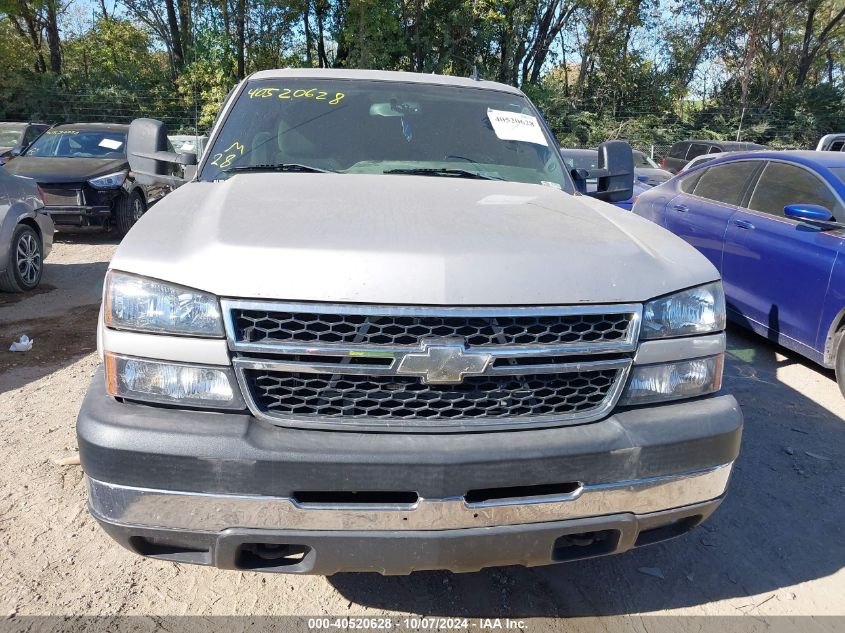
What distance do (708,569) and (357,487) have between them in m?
1.75

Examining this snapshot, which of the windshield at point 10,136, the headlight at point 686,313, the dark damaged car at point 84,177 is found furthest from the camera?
the windshield at point 10,136

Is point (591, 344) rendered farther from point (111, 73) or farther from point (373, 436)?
point (111, 73)

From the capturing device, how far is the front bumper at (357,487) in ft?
6.24

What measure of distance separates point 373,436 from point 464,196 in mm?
1195

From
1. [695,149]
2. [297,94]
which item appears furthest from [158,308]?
[695,149]

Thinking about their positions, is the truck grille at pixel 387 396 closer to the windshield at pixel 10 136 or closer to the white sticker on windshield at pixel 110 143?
the white sticker on windshield at pixel 110 143

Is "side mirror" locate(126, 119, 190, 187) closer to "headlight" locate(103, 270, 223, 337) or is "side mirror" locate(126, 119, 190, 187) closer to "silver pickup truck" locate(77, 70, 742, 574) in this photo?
"silver pickup truck" locate(77, 70, 742, 574)

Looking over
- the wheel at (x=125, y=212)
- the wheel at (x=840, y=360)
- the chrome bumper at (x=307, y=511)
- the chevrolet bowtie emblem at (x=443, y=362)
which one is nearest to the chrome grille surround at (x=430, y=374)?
the chevrolet bowtie emblem at (x=443, y=362)

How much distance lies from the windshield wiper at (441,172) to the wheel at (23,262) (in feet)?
17.2

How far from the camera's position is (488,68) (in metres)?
24.9

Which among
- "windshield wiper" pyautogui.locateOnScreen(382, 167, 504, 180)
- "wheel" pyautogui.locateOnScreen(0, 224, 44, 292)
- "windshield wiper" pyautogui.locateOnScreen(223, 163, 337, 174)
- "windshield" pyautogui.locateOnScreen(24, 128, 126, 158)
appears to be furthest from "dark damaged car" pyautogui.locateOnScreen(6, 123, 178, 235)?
"windshield wiper" pyautogui.locateOnScreen(382, 167, 504, 180)

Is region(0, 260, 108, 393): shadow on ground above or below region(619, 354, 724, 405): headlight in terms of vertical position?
below

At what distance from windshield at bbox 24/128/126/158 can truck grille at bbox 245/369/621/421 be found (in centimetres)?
975

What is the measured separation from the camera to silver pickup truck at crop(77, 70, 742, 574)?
1.92 metres
